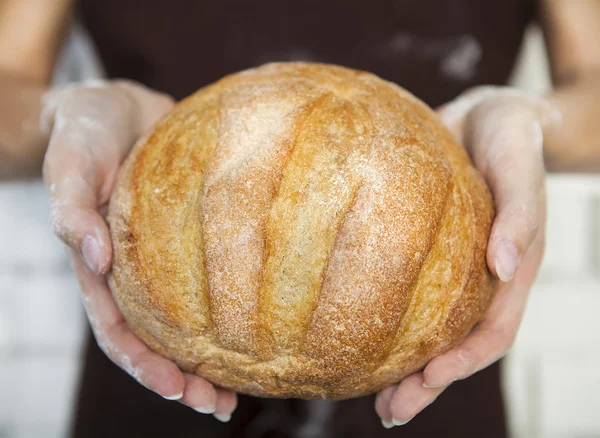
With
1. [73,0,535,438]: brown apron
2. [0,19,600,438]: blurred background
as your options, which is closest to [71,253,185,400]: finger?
[73,0,535,438]: brown apron

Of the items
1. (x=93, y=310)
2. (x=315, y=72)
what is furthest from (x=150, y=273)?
(x=315, y=72)

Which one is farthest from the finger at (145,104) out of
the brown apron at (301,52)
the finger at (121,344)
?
the finger at (121,344)

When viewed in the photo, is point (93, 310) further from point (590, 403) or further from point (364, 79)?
point (590, 403)

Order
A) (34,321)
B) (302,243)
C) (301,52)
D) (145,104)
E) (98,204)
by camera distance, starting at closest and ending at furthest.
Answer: (302,243) → (98,204) → (145,104) → (301,52) → (34,321)

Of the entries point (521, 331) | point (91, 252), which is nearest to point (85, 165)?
point (91, 252)

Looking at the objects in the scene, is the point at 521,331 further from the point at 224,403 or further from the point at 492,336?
the point at 224,403

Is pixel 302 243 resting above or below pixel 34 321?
above
